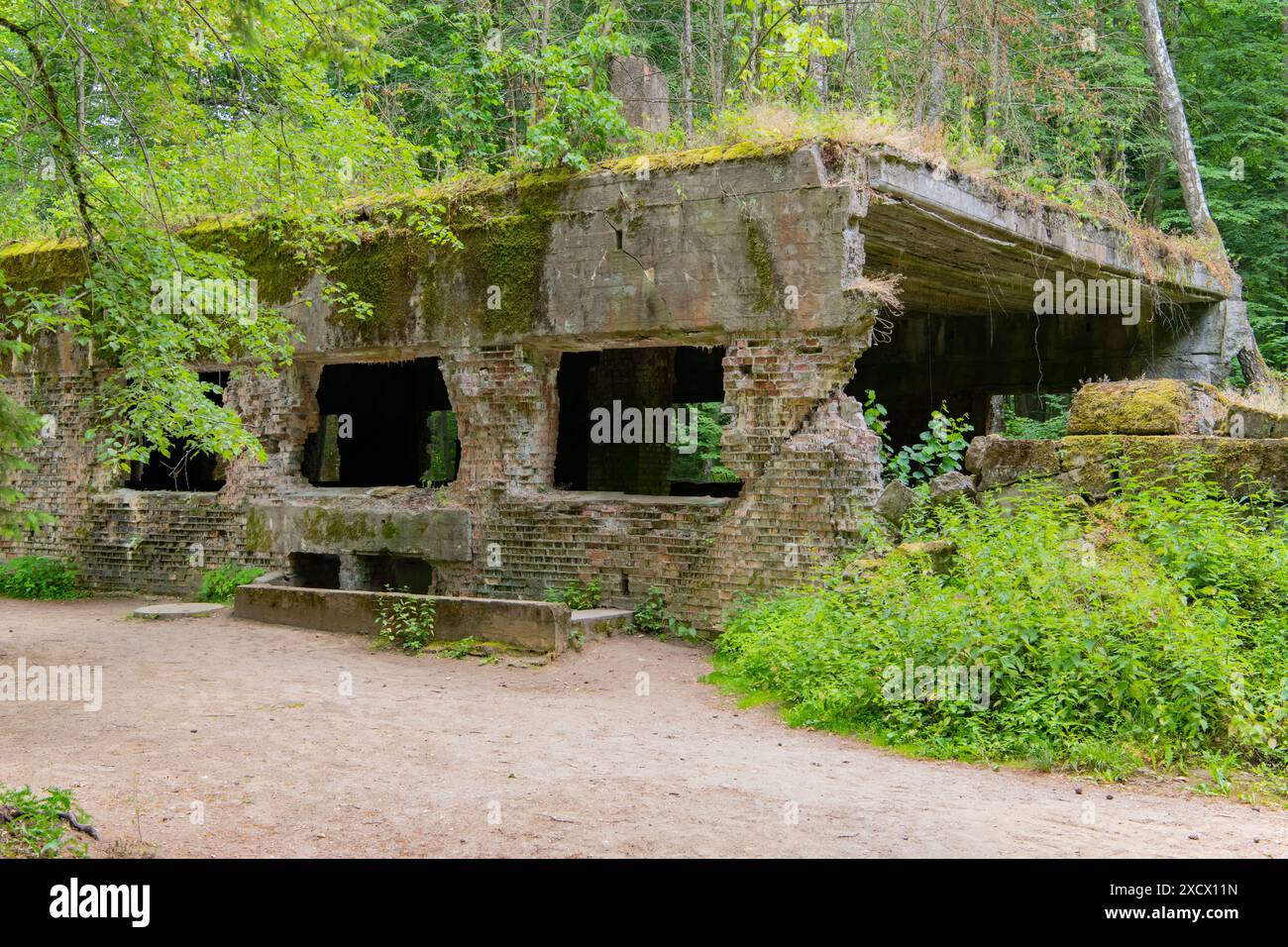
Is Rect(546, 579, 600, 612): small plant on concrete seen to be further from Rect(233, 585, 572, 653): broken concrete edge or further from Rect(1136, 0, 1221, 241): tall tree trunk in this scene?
Rect(1136, 0, 1221, 241): tall tree trunk

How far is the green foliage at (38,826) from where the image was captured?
4355 millimetres

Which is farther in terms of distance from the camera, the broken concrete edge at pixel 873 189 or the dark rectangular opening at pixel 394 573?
the dark rectangular opening at pixel 394 573

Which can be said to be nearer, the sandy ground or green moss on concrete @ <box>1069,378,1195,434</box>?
the sandy ground

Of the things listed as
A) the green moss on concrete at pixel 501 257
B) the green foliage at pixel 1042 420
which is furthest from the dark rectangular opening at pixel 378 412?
the green foliage at pixel 1042 420

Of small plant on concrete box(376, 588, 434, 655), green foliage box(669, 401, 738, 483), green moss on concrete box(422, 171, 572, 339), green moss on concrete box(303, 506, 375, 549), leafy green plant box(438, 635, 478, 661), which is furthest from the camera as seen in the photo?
green foliage box(669, 401, 738, 483)

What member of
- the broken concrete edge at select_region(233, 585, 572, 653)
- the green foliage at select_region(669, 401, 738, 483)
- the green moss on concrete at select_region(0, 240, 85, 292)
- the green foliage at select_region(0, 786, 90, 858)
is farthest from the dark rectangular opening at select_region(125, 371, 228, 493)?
the green foliage at select_region(669, 401, 738, 483)

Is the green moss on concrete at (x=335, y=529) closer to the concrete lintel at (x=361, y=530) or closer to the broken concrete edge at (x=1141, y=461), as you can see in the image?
the concrete lintel at (x=361, y=530)

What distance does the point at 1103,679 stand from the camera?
6.80m

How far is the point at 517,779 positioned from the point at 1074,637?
3490 millimetres

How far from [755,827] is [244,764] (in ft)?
9.61

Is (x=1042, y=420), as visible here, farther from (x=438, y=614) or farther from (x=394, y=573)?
(x=438, y=614)

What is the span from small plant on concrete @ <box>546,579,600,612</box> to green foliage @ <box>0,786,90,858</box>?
669cm

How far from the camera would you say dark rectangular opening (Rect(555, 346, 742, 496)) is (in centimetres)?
1536

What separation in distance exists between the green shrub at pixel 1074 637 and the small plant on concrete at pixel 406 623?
2.89 m
